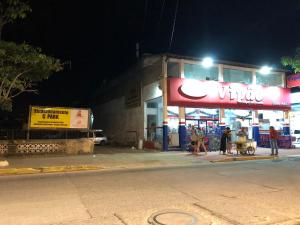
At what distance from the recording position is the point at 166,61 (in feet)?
74.9

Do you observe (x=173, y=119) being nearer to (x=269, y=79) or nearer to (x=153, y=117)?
(x=153, y=117)

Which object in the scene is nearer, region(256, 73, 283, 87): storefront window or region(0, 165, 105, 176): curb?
region(0, 165, 105, 176): curb

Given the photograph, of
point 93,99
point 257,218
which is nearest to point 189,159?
point 257,218

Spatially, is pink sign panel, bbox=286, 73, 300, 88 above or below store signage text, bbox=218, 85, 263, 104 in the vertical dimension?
above

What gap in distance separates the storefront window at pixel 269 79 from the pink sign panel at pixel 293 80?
644 millimetres

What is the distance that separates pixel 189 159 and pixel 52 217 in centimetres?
1168

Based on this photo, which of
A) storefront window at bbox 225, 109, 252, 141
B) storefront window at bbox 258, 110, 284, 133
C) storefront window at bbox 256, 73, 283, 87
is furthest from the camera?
storefront window at bbox 258, 110, 284, 133

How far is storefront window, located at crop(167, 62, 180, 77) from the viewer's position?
23973 millimetres

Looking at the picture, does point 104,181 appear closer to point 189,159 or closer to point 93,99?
point 189,159

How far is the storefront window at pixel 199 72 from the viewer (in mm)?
24656

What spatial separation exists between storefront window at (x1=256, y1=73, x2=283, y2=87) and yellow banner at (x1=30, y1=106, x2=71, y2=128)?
53.4 feet

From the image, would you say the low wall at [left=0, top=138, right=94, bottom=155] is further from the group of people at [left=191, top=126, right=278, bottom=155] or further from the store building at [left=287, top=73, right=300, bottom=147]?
the store building at [left=287, top=73, right=300, bottom=147]

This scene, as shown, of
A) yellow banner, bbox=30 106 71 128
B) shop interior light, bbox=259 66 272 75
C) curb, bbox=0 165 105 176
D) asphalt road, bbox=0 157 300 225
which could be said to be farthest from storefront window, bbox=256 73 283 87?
curb, bbox=0 165 105 176

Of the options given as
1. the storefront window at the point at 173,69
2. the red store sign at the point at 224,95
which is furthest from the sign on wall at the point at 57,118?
the storefront window at the point at 173,69
